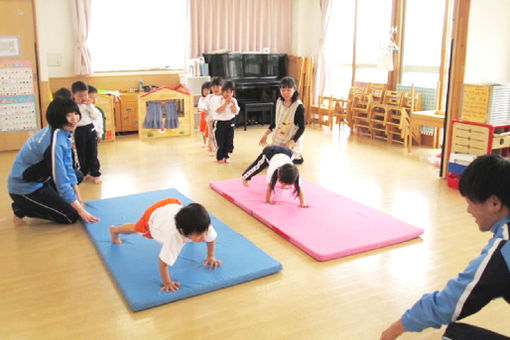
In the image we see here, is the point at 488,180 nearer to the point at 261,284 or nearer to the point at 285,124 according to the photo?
the point at 261,284

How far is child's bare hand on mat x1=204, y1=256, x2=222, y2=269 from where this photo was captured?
294cm

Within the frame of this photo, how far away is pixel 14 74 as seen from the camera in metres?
6.28

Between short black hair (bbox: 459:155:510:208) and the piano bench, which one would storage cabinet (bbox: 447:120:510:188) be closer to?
short black hair (bbox: 459:155:510:208)

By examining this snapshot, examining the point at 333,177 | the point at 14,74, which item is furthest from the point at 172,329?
the point at 14,74

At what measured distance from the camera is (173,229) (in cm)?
265

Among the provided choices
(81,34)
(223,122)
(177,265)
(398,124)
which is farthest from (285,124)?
(81,34)

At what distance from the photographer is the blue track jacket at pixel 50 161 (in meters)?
3.48

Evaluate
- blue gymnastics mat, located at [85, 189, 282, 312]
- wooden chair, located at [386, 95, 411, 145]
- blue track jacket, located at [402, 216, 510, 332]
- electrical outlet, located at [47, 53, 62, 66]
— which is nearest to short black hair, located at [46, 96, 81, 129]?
blue gymnastics mat, located at [85, 189, 282, 312]

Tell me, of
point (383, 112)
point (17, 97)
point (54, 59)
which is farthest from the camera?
point (383, 112)

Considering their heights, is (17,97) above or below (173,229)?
above

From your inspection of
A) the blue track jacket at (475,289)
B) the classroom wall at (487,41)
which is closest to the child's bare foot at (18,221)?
the blue track jacket at (475,289)

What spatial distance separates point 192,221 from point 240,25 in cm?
682

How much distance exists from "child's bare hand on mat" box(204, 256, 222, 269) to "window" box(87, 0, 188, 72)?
18.1 ft

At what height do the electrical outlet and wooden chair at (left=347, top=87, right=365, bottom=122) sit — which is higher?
the electrical outlet
